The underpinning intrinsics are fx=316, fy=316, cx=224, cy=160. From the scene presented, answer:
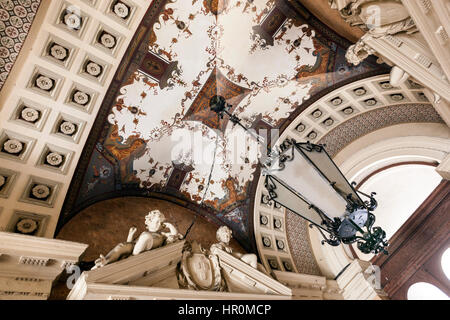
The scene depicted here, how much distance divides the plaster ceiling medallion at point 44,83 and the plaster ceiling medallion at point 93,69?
0.58 meters

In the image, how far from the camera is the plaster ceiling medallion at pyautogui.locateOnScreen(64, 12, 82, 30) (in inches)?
182

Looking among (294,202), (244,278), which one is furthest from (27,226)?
(294,202)

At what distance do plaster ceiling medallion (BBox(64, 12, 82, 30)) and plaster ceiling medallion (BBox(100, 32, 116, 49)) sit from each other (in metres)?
0.37

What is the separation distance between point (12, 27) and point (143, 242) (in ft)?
11.4

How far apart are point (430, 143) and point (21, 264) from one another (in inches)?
301

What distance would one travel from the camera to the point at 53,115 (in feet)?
16.7

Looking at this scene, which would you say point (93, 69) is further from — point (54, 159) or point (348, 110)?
point (348, 110)

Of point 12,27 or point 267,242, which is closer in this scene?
point 12,27

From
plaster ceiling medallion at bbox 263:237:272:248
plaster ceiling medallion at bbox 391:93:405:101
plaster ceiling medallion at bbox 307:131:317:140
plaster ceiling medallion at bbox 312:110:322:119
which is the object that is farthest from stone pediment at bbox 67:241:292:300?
plaster ceiling medallion at bbox 391:93:405:101

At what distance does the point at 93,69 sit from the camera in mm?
5176
